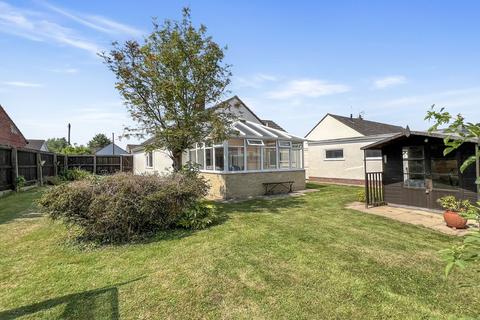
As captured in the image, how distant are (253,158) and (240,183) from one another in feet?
5.05

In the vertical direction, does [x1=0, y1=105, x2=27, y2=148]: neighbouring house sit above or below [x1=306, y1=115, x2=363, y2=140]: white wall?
above

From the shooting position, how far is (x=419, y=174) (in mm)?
8859

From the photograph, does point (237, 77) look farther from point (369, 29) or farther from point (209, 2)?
point (369, 29)

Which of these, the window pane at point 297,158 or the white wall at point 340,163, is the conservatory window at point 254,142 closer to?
the window pane at point 297,158

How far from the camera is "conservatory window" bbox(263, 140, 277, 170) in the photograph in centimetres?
1346

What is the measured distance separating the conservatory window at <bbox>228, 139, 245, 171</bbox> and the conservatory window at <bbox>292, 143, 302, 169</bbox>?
141 inches

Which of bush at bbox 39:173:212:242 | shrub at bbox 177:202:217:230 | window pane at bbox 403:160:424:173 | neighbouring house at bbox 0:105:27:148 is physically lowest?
shrub at bbox 177:202:217:230

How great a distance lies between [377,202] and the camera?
9789 millimetres

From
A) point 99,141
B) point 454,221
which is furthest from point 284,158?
point 99,141

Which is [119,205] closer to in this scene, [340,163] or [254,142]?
[254,142]

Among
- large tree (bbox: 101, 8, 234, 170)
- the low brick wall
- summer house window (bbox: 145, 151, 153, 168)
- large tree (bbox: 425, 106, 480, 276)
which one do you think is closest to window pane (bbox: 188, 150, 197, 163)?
the low brick wall

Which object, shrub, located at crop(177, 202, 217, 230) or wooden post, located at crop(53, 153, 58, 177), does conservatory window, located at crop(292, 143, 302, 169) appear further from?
wooden post, located at crop(53, 153, 58, 177)

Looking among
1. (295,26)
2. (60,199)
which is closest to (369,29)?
(295,26)

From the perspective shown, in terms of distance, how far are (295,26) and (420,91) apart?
351 inches
